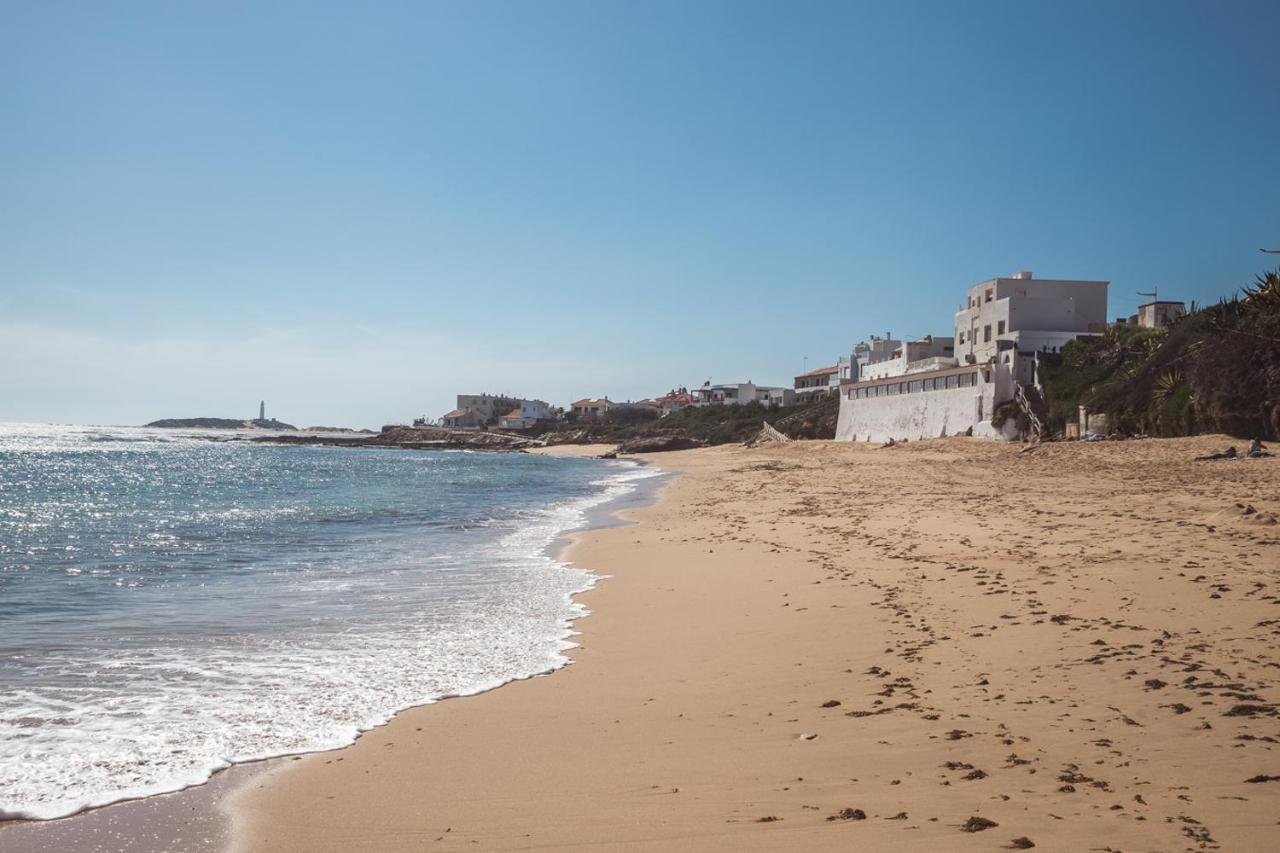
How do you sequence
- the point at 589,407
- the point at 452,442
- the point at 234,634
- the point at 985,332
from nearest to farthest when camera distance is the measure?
the point at 234,634 < the point at 985,332 < the point at 452,442 < the point at 589,407

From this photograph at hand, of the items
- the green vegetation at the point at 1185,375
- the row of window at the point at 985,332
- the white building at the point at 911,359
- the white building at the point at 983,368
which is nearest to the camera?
the green vegetation at the point at 1185,375

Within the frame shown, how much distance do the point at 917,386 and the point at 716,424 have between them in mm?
47784

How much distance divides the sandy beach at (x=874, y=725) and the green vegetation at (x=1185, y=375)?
10040mm

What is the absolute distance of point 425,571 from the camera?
45.2 ft

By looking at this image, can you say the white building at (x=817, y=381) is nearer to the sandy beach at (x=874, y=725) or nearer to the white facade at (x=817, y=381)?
the white facade at (x=817, y=381)

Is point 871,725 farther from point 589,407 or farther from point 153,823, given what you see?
point 589,407

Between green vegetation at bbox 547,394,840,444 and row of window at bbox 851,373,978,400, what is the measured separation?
24.1 ft

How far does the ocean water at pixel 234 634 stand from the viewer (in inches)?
221

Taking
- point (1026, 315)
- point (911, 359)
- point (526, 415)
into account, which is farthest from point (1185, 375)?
point (526, 415)

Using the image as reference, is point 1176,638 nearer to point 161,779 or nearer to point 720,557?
point 161,779

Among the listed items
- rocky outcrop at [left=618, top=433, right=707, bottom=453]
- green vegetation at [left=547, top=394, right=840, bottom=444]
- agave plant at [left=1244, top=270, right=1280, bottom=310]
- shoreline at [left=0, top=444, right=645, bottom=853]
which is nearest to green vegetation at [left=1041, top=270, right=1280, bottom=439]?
agave plant at [left=1244, top=270, right=1280, bottom=310]

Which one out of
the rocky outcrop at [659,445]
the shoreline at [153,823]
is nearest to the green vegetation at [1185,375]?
the shoreline at [153,823]

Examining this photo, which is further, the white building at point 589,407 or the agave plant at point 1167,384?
the white building at point 589,407

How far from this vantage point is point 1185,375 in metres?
36.4
